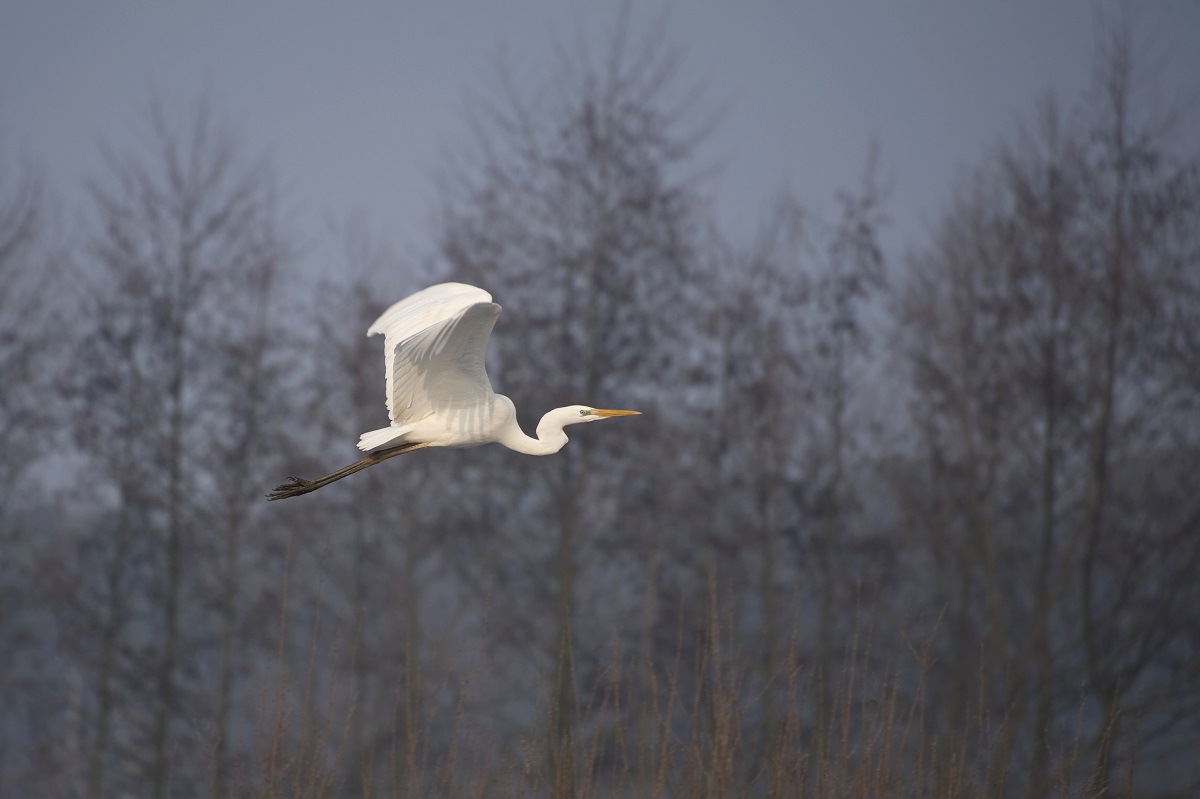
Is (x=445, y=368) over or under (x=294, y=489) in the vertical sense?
over

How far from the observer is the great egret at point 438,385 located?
4.14m

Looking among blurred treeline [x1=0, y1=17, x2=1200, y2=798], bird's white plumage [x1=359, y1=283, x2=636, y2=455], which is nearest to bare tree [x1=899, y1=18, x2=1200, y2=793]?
blurred treeline [x1=0, y1=17, x2=1200, y2=798]

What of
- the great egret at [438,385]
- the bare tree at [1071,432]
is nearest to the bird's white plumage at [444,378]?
the great egret at [438,385]

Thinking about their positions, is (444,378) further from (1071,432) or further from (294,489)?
(1071,432)

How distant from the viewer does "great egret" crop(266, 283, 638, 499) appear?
4141 mm

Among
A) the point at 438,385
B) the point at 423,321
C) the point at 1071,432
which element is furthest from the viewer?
the point at 1071,432

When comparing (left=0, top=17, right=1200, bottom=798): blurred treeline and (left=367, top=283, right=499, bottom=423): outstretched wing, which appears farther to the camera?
(left=0, top=17, right=1200, bottom=798): blurred treeline

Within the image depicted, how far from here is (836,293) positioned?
40.6 feet

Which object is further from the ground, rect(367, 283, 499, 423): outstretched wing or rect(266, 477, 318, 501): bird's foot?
rect(367, 283, 499, 423): outstretched wing

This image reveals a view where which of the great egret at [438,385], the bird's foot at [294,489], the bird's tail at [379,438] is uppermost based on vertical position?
the great egret at [438,385]

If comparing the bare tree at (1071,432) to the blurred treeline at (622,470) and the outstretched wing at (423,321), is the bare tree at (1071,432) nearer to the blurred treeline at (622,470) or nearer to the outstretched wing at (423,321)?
the blurred treeline at (622,470)

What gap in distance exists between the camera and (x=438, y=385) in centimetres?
461

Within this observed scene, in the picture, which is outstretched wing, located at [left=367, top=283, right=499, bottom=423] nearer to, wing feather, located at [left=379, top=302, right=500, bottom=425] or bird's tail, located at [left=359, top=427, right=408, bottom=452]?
wing feather, located at [left=379, top=302, right=500, bottom=425]

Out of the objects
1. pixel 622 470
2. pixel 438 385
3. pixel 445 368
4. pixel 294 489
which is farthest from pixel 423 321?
pixel 622 470
